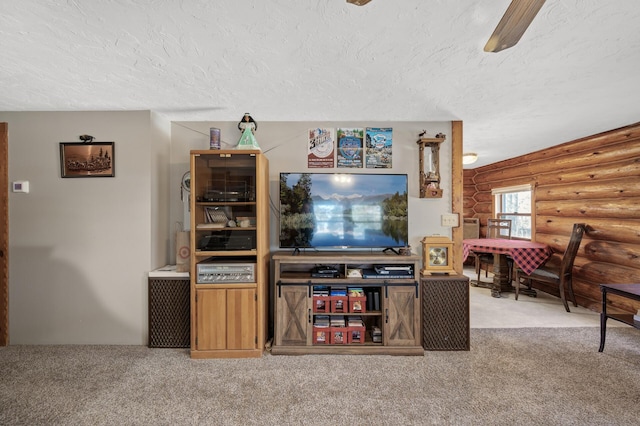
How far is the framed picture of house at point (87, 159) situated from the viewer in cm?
271

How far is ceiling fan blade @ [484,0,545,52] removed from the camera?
3.61 feet

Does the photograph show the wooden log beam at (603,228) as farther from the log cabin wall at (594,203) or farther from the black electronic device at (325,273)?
the black electronic device at (325,273)

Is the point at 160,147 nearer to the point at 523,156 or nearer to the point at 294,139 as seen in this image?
the point at 294,139

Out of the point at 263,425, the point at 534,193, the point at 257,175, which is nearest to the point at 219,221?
the point at 257,175

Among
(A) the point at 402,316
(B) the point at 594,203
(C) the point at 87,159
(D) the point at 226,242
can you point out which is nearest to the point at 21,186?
(C) the point at 87,159

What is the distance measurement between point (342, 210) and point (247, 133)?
3.77 ft

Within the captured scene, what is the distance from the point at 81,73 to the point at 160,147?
0.91 m

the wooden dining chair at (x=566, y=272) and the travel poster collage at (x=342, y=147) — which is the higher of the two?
the travel poster collage at (x=342, y=147)

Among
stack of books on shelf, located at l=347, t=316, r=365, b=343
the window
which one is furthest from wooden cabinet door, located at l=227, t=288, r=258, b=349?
the window

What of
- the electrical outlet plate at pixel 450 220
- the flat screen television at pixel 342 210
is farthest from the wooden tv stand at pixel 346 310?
the electrical outlet plate at pixel 450 220

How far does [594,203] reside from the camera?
3699 mm

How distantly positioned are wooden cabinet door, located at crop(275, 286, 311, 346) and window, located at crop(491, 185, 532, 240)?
4.42 meters

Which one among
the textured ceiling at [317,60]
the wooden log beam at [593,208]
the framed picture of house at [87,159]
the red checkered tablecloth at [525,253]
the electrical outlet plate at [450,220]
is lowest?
the red checkered tablecloth at [525,253]

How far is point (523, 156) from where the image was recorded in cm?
490
